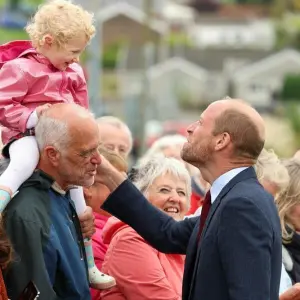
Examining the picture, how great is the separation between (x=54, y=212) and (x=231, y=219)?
82 cm

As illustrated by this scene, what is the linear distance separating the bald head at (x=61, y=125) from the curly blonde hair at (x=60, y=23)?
0.34 metres

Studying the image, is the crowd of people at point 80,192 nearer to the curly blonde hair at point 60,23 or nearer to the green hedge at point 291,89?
the curly blonde hair at point 60,23

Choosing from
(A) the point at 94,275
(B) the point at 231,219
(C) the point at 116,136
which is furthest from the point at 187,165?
(B) the point at 231,219

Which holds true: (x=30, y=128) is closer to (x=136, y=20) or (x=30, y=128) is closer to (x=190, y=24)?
(x=136, y=20)

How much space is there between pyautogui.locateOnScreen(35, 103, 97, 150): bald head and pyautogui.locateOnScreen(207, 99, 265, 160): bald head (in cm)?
62

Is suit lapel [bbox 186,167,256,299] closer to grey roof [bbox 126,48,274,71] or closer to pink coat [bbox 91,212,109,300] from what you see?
pink coat [bbox 91,212,109,300]

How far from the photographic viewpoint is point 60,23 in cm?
538

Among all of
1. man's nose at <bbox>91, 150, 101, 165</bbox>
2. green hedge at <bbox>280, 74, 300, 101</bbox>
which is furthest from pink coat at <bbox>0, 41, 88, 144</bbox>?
green hedge at <bbox>280, 74, 300, 101</bbox>

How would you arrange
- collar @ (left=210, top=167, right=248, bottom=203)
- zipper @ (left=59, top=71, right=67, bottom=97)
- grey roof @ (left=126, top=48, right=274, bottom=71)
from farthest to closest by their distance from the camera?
grey roof @ (left=126, top=48, right=274, bottom=71) < zipper @ (left=59, top=71, right=67, bottom=97) < collar @ (left=210, top=167, right=248, bottom=203)

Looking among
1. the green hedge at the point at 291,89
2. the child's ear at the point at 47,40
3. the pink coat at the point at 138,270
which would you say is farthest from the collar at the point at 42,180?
the green hedge at the point at 291,89

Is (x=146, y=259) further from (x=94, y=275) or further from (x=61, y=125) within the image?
(x=61, y=125)

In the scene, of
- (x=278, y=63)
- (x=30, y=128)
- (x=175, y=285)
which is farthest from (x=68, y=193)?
(x=278, y=63)

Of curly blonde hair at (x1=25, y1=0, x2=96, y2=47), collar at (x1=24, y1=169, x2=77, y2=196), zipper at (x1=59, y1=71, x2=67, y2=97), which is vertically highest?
curly blonde hair at (x1=25, y1=0, x2=96, y2=47)

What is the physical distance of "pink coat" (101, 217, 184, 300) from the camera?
236 inches
